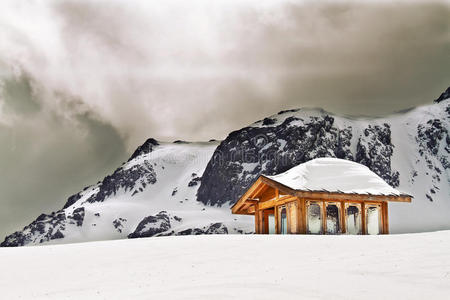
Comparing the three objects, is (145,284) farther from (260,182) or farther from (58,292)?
(260,182)

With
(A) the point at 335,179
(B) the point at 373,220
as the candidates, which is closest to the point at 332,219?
(B) the point at 373,220

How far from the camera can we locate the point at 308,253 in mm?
12695

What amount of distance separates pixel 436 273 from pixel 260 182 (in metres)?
18.9

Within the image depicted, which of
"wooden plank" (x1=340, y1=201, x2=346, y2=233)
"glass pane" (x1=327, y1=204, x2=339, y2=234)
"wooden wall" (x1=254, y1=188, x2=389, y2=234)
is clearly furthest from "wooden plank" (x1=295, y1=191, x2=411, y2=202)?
"glass pane" (x1=327, y1=204, x2=339, y2=234)

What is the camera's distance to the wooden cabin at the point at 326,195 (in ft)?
80.3

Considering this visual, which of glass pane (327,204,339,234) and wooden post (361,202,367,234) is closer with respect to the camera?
wooden post (361,202,367,234)

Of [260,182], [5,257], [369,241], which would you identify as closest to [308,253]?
[369,241]

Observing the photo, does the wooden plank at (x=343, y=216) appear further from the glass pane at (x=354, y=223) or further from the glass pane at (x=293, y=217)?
the glass pane at (x=293, y=217)

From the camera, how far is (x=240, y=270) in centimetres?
1052

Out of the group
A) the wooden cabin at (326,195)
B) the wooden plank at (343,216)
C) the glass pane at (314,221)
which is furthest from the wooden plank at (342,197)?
the glass pane at (314,221)

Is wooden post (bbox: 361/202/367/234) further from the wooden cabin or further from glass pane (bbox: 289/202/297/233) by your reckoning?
glass pane (bbox: 289/202/297/233)

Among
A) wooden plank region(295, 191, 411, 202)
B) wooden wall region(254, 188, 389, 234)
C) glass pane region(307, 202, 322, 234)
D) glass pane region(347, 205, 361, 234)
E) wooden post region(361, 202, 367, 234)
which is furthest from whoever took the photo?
glass pane region(347, 205, 361, 234)

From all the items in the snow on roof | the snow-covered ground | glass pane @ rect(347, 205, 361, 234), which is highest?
the snow on roof

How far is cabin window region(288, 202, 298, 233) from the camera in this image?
24741 millimetres
